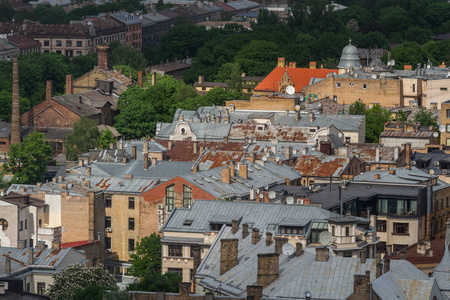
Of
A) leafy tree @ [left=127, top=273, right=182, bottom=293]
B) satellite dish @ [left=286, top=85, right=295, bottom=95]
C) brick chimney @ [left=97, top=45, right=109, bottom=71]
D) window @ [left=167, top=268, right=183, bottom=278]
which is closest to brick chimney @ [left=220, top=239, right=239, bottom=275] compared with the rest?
leafy tree @ [left=127, top=273, right=182, bottom=293]

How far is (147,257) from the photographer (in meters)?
87.9

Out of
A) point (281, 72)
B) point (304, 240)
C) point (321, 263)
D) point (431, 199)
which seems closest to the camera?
point (321, 263)

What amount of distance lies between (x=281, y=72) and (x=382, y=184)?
64.8 m

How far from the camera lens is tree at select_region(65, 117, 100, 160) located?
129 metres

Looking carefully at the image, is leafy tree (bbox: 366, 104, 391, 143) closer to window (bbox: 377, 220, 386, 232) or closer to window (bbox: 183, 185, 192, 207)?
window (bbox: 377, 220, 386, 232)

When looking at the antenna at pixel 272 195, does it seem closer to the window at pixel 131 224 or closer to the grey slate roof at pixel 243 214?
the grey slate roof at pixel 243 214

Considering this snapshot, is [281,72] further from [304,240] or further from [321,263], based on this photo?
[321,263]

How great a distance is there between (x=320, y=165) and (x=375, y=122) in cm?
2795

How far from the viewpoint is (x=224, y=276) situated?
2844 inches

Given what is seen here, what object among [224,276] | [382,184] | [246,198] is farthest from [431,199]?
[224,276]

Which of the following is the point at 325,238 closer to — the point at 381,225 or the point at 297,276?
the point at 297,276

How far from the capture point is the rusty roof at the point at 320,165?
340ft

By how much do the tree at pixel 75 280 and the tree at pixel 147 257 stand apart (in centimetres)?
696

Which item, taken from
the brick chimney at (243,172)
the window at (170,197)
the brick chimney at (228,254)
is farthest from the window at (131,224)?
the brick chimney at (228,254)
